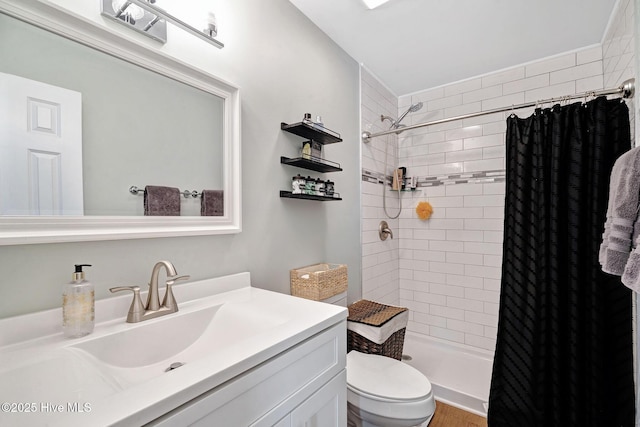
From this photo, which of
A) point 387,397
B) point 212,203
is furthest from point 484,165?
point 212,203

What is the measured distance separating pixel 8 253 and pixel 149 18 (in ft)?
2.82

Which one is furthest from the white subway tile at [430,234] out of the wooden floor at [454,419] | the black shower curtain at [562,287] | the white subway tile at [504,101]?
the wooden floor at [454,419]

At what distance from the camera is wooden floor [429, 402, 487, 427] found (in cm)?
172

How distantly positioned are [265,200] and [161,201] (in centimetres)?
50

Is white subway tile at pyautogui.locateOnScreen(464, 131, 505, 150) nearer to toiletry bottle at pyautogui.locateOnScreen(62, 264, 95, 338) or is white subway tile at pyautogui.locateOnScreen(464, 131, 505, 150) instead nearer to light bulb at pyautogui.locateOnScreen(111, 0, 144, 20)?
light bulb at pyautogui.locateOnScreen(111, 0, 144, 20)

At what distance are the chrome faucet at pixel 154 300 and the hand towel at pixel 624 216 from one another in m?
1.50

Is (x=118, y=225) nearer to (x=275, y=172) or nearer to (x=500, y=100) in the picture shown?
(x=275, y=172)

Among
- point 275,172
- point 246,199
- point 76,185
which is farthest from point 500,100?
point 76,185

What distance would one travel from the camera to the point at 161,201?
106cm

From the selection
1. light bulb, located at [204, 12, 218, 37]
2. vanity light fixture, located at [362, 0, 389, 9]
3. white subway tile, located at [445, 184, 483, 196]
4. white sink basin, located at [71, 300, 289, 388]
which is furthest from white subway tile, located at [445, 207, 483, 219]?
light bulb, located at [204, 12, 218, 37]

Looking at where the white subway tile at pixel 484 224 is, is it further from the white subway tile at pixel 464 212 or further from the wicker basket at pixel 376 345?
the wicker basket at pixel 376 345

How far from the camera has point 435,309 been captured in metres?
2.61

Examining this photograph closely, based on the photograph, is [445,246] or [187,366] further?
[445,246]

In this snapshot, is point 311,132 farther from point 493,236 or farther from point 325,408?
point 493,236
